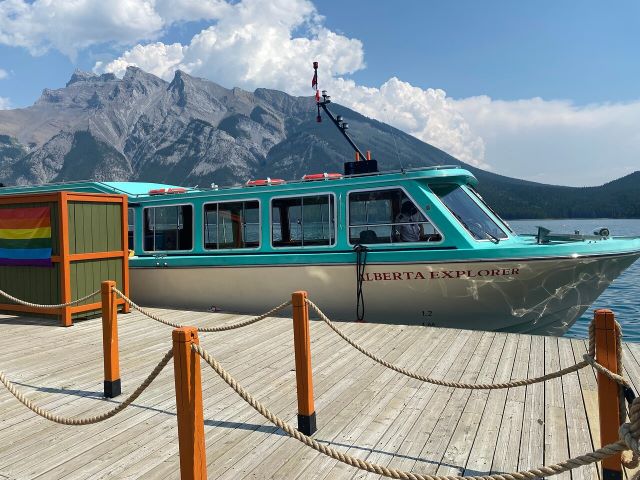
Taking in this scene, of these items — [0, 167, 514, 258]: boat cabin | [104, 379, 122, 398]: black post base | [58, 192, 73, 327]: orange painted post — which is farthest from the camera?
[58, 192, 73, 327]: orange painted post

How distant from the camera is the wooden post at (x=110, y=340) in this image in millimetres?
4941

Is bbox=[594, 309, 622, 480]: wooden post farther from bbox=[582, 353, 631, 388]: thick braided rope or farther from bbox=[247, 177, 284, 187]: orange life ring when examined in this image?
bbox=[247, 177, 284, 187]: orange life ring

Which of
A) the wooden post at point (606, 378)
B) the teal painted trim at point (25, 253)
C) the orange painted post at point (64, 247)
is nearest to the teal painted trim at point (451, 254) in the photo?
the orange painted post at point (64, 247)

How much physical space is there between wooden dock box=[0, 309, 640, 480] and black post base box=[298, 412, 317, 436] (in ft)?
0.29

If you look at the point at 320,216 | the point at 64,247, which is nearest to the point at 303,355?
the point at 320,216

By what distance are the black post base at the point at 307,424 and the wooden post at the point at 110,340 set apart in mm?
2237

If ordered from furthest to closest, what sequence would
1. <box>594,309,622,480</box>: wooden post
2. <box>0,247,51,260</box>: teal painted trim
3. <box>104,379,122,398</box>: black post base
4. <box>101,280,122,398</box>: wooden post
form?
1. <box>0,247,51,260</box>: teal painted trim
2. <box>104,379,122,398</box>: black post base
3. <box>101,280,122,398</box>: wooden post
4. <box>594,309,622,480</box>: wooden post

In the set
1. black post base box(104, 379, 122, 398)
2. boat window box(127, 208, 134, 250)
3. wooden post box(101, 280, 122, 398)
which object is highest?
boat window box(127, 208, 134, 250)

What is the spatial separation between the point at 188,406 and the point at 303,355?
141 centimetres

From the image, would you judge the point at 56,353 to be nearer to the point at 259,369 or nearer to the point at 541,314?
the point at 259,369

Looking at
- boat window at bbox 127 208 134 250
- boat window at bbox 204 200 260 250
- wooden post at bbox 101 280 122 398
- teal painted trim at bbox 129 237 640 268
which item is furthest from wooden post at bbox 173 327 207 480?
boat window at bbox 127 208 134 250

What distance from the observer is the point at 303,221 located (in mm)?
9477

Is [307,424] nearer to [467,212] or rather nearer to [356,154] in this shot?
[467,212]

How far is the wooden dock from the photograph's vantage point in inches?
148
